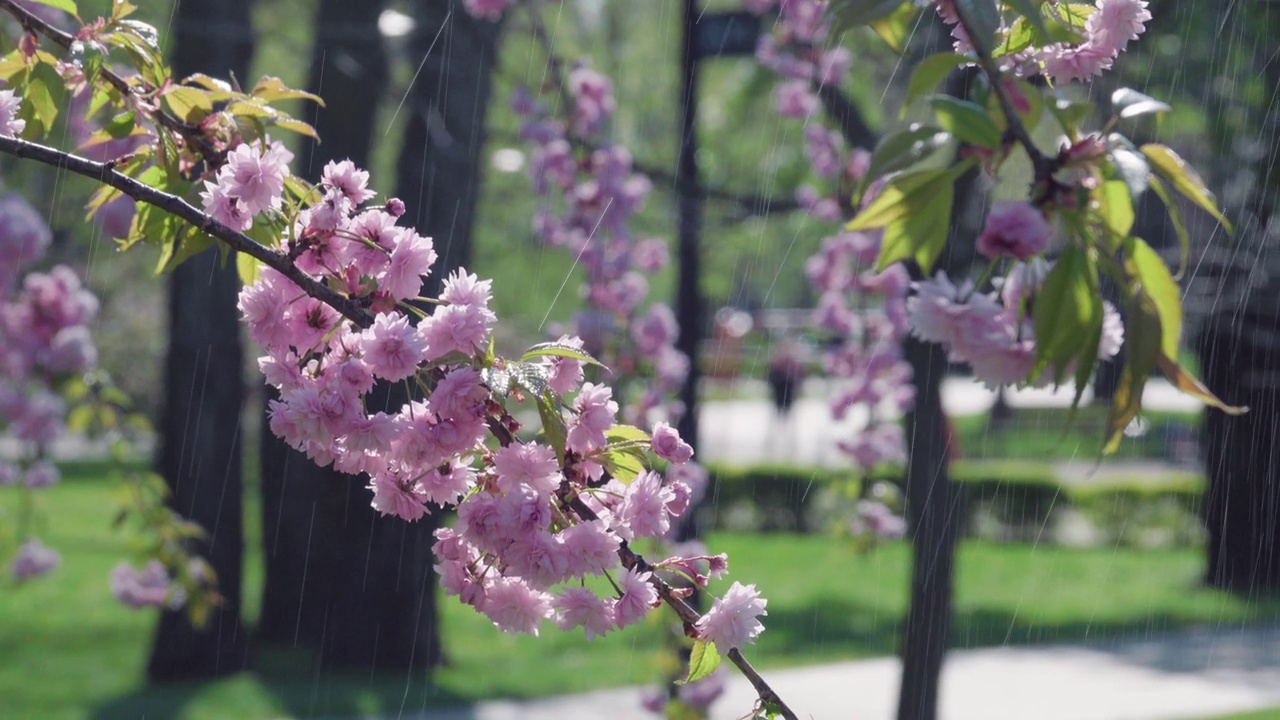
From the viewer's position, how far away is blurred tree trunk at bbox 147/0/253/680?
8.10 metres

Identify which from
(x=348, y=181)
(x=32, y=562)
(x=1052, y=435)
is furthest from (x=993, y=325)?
(x=1052, y=435)

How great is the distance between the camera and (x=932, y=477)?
16.0 ft

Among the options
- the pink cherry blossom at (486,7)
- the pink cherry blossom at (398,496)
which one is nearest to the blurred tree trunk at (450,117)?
the pink cherry blossom at (486,7)

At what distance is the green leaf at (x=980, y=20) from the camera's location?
127cm

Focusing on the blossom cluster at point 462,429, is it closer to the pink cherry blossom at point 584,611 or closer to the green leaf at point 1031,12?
the pink cherry blossom at point 584,611

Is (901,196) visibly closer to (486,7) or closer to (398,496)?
(398,496)

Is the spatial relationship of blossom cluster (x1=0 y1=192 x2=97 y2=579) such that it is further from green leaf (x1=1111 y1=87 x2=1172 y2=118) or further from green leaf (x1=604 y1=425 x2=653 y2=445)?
green leaf (x1=1111 y1=87 x2=1172 y2=118)

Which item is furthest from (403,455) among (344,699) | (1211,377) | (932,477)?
A: (1211,377)

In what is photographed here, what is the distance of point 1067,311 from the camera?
4.04 feet

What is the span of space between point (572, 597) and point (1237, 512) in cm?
1089

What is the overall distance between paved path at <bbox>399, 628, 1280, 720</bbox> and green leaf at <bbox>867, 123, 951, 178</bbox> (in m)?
5.38

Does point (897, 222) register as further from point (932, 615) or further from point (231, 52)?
point (231, 52)

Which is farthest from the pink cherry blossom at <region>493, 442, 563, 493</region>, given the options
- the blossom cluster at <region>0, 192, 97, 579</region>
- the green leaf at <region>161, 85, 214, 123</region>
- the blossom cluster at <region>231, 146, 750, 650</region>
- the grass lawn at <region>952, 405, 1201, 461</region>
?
the grass lawn at <region>952, 405, 1201, 461</region>

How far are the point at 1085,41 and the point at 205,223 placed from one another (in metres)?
1.16
